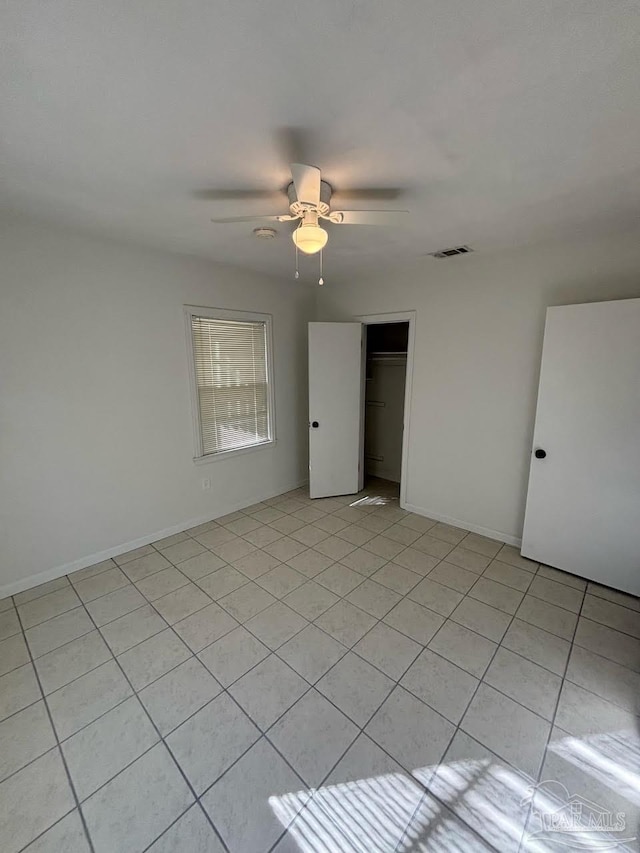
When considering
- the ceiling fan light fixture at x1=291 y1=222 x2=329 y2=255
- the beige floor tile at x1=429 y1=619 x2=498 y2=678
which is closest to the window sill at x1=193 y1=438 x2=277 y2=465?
the ceiling fan light fixture at x1=291 y1=222 x2=329 y2=255

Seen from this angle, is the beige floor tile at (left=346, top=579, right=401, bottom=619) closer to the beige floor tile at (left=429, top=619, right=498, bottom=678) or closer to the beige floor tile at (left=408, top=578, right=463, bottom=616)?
the beige floor tile at (left=408, top=578, right=463, bottom=616)

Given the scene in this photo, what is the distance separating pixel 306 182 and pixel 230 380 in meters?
2.28

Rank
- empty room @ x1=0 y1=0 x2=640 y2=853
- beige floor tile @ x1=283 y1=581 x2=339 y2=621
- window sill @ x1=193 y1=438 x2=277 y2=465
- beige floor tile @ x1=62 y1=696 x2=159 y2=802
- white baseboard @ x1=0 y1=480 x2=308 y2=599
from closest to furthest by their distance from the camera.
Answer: empty room @ x1=0 y1=0 x2=640 y2=853 → beige floor tile @ x1=62 y1=696 x2=159 y2=802 → beige floor tile @ x1=283 y1=581 x2=339 y2=621 → white baseboard @ x1=0 y1=480 x2=308 y2=599 → window sill @ x1=193 y1=438 x2=277 y2=465

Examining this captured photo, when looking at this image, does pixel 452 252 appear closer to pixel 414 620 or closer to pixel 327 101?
pixel 327 101

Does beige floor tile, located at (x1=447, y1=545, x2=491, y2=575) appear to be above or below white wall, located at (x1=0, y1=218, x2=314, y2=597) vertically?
below

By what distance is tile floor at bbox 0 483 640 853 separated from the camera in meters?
1.23

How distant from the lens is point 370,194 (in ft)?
6.03

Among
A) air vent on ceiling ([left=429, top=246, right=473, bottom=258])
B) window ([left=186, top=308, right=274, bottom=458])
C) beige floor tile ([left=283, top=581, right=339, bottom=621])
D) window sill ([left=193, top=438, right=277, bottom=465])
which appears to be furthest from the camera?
window sill ([left=193, top=438, right=277, bottom=465])

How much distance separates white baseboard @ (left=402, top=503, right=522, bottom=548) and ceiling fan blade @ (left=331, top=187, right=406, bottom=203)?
9.21ft

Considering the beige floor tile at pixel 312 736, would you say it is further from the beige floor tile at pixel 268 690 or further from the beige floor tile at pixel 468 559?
the beige floor tile at pixel 468 559

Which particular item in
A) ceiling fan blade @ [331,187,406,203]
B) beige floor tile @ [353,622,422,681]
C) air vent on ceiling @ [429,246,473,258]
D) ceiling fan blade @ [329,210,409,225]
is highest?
air vent on ceiling @ [429,246,473,258]

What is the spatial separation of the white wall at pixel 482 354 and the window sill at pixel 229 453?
1594 millimetres

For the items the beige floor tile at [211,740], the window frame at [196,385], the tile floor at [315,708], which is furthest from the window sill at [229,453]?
the beige floor tile at [211,740]

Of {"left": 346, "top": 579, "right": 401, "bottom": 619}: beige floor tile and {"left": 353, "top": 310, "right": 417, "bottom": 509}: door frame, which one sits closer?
{"left": 346, "top": 579, "right": 401, "bottom": 619}: beige floor tile
